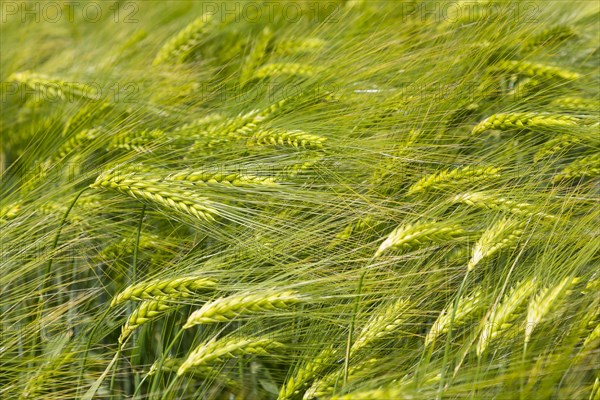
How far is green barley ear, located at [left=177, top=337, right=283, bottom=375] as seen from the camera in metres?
1.40

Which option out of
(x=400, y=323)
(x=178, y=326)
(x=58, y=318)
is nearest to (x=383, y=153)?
(x=400, y=323)

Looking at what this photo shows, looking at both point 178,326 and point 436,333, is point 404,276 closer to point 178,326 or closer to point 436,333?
point 436,333

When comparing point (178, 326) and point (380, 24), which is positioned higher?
point (380, 24)

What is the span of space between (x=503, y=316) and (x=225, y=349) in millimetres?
534

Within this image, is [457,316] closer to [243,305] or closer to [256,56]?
[243,305]

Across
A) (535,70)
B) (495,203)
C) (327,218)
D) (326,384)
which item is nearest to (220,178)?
(327,218)

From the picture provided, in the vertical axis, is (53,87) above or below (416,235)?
above

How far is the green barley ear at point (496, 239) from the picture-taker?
1.48m

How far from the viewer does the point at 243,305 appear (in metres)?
1.37

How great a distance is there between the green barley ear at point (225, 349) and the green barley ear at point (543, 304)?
1.56 feet

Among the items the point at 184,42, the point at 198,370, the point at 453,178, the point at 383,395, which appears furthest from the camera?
the point at 184,42

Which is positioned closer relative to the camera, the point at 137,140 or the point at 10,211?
the point at 10,211

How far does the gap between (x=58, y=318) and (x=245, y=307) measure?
1.73 feet

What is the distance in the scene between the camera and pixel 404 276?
1.46m
